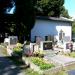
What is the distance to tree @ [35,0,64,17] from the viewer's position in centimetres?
4616

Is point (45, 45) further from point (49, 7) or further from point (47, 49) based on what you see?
point (49, 7)

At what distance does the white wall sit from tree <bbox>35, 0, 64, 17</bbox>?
196 inches

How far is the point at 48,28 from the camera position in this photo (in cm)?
4166

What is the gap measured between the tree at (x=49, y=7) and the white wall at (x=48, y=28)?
16.4 feet

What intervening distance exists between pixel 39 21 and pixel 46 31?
7.21ft

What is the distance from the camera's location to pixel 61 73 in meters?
13.6

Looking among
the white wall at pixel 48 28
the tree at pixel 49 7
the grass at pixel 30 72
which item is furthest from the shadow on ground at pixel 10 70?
the tree at pixel 49 7

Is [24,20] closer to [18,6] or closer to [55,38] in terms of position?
[18,6]

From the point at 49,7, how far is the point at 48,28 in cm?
674

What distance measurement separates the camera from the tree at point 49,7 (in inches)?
1817

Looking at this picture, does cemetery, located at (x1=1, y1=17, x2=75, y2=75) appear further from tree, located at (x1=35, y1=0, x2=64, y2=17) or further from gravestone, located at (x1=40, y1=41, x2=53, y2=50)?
tree, located at (x1=35, y1=0, x2=64, y2=17)

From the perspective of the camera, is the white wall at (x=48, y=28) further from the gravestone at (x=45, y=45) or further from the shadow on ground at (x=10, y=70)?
the shadow on ground at (x=10, y=70)

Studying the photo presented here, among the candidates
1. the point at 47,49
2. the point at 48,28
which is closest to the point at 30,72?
the point at 47,49

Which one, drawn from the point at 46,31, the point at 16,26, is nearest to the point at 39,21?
the point at 46,31
